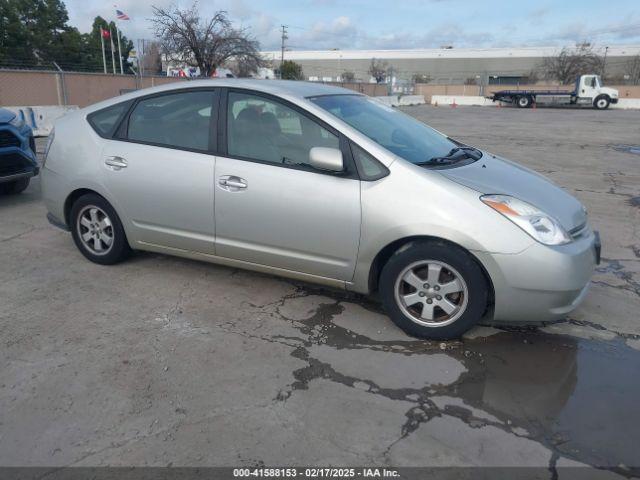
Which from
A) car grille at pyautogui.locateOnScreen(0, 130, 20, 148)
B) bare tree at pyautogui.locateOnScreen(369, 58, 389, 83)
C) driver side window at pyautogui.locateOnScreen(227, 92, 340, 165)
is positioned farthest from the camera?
bare tree at pyautogui.locateOnScreen(369, 58, 389, 83)

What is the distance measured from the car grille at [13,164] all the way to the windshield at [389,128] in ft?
14.8

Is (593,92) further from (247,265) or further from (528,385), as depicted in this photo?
(528,385)

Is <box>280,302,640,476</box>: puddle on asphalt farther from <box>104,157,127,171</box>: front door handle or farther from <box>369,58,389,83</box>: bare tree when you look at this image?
<box>369,58,389,83</box>: bare tree

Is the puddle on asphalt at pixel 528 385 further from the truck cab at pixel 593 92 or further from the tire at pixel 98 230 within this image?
the truck cab at pixel 593 92

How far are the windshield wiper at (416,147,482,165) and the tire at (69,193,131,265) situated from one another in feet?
8.88

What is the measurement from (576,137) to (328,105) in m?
16.4

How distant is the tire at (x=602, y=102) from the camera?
131 feet

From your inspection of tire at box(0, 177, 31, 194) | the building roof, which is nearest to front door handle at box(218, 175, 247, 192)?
tire at box(0, 177, 31, 194)

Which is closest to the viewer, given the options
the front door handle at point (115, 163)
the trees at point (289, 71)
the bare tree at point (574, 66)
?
the front door handle at point (115, 163)

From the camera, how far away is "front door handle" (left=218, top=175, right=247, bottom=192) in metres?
3.86

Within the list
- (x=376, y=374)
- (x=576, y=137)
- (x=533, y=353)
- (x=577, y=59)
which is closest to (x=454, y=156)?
(x=533, y=353)

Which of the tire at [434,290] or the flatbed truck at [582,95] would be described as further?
the flatbed truck at [582,95]

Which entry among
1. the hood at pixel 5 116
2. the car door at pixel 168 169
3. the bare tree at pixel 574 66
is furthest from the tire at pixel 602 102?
the car door at pixel 168 169

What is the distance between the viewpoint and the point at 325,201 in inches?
142
